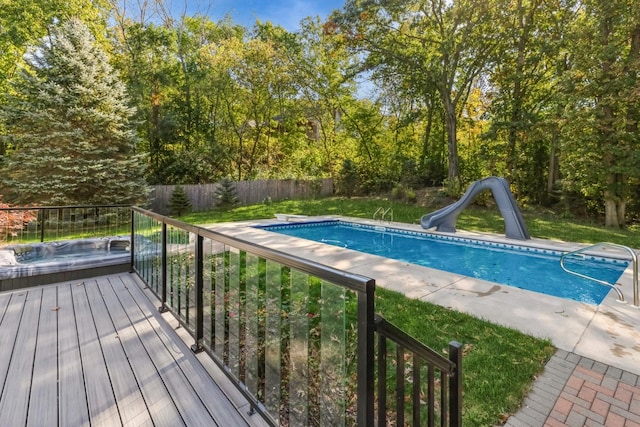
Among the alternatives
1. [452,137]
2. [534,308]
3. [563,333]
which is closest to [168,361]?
[563,333]

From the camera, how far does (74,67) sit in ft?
32.1

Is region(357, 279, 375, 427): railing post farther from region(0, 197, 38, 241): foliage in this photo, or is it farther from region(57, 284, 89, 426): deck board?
region(0, 197, 38, 241): foliage

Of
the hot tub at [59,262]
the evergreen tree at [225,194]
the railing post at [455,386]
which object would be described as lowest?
the hot tub at [59,262]

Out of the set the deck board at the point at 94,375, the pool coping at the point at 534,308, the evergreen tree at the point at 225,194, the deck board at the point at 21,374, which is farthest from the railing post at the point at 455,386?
the evergreen tree at the point at 225,194

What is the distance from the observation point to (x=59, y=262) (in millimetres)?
3713

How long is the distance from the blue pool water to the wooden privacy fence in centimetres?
609

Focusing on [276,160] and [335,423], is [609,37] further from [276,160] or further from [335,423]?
[276,160]

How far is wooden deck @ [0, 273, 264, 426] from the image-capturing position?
63.4 inches

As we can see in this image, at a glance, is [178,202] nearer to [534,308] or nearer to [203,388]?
[203,388]

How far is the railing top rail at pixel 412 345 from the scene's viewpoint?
1021mm

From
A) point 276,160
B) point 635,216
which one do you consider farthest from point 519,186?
point 276,160

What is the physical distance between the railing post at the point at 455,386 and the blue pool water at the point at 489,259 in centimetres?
419

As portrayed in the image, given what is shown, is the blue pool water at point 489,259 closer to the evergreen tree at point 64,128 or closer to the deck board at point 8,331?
the deck board at point 8,331

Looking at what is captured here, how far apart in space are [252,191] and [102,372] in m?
Answer: 14.0
